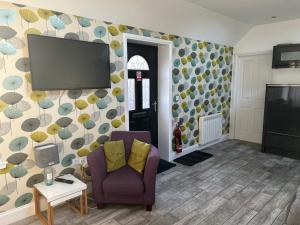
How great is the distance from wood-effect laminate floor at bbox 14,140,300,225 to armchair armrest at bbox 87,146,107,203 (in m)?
0.24

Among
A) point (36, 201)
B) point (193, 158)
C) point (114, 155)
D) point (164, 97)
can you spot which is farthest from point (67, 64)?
point (193, 158)

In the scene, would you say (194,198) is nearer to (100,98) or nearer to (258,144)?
(100,98)

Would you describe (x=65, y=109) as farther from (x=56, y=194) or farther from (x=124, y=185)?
(x=124, y=185)

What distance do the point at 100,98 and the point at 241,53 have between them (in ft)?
12.5

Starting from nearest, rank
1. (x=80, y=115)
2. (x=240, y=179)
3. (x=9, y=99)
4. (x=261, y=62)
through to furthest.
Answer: (x=9, y=99)
(x=80, y=115)
(x=240, y=179)
(x=261, y=62)

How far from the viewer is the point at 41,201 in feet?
8.59

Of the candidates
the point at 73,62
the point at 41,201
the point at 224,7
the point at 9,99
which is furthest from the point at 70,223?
the point at 224,7

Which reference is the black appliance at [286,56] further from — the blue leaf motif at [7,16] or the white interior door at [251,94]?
the blue leaf motif at [7,16]

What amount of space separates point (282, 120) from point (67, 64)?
Answer: 402 cm

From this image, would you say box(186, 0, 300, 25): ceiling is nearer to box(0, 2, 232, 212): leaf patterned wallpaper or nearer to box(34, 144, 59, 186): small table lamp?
box(0, 2, 232, 212): leaf patterned wallpaper

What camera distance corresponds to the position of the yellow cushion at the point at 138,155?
2721mm

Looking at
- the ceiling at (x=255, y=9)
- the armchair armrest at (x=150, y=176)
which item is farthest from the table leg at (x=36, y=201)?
the ceiling at (x=255, y=9)

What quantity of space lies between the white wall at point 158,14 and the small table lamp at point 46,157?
1546 mm

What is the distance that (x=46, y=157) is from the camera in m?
2.38
